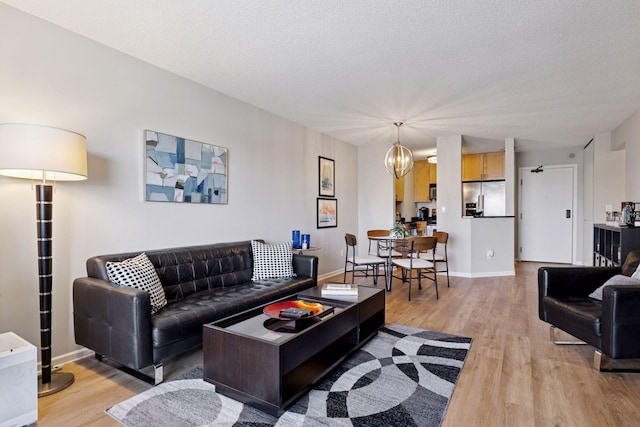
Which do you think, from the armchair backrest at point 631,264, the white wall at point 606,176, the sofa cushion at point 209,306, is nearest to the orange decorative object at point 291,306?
the sofa cushion at point 209,306

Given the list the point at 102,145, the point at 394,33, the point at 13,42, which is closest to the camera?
the point at 13,42

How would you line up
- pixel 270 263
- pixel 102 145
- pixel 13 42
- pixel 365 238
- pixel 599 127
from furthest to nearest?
pixel 365 238
pixel 599 127
pixel 270 263
pixel 102 145
pixel 13 42

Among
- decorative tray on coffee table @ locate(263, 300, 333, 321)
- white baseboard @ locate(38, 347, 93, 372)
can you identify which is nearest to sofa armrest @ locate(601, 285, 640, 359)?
decorative tray on coffee table @ locate(263, 300, 333, 321)

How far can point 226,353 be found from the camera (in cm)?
192

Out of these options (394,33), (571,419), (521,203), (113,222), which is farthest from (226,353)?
(521,203)

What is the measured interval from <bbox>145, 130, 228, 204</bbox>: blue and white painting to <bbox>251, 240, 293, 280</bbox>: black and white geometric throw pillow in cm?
71

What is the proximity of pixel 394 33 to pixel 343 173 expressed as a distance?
3695mm

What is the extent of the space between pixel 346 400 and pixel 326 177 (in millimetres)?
4035

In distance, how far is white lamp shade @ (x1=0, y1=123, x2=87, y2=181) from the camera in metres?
1.89

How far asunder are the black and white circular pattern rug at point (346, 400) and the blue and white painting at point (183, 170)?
5.50ft

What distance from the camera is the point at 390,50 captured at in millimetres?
2693

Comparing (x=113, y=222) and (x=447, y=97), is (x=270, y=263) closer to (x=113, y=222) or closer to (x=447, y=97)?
(x=113, y=222)

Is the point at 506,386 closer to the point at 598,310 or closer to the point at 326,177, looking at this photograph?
the point at 598,310

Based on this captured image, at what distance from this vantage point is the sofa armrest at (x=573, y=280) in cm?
276
